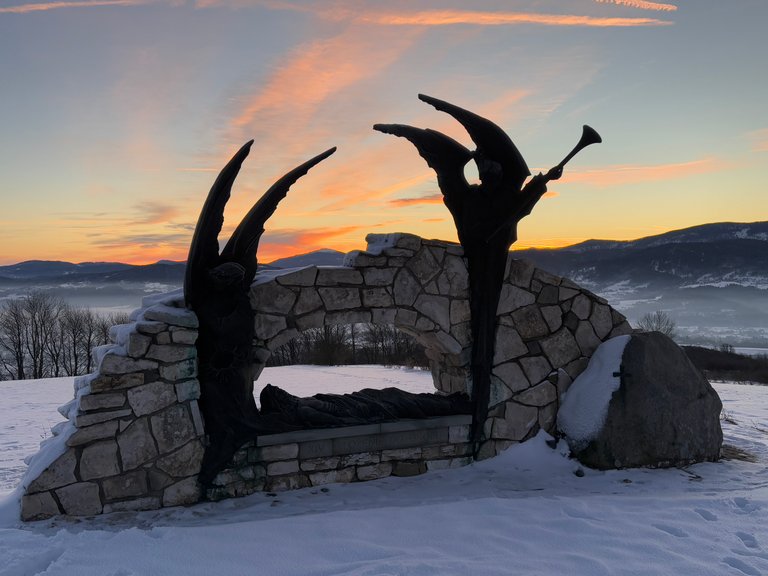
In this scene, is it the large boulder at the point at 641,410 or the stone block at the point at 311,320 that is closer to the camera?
the stone block at the point at 311,320

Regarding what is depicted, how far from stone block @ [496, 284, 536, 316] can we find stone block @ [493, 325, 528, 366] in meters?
0.19

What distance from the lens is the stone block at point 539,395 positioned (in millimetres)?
5773

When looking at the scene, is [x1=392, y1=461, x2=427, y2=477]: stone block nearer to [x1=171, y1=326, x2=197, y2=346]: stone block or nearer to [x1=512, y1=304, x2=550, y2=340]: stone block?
[x1=512, y1=304, x2=550, y2=340]: stone block

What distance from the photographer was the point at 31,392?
496 inches

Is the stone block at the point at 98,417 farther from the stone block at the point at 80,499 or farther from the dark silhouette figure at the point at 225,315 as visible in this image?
the dark silhouette figure at the point at 225,315

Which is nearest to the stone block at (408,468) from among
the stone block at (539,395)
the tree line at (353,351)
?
the stone block at (539,395)

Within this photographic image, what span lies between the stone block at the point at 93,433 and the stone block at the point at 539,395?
152 inches

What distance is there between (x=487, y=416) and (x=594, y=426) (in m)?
1.05

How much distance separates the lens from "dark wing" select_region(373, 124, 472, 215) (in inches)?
205

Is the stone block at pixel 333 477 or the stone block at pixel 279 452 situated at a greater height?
the stone block at pixel 279 452

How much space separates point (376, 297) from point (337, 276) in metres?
0.43

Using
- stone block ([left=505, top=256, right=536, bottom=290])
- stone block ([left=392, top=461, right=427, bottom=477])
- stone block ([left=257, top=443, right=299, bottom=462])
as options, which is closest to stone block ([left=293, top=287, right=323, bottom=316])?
stone block ([left=257, top=443, right=299, bottom=462])

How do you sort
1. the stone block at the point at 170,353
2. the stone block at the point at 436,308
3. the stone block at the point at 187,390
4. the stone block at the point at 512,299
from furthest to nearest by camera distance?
the stone block at the point at 512,299 < the stone block at the point at 436,308 < the stone block at the point at 187,390 < the stone block at the point at 170,353

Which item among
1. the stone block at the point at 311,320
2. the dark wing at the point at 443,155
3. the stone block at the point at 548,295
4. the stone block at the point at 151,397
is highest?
the dark wing at the point at 443,155
